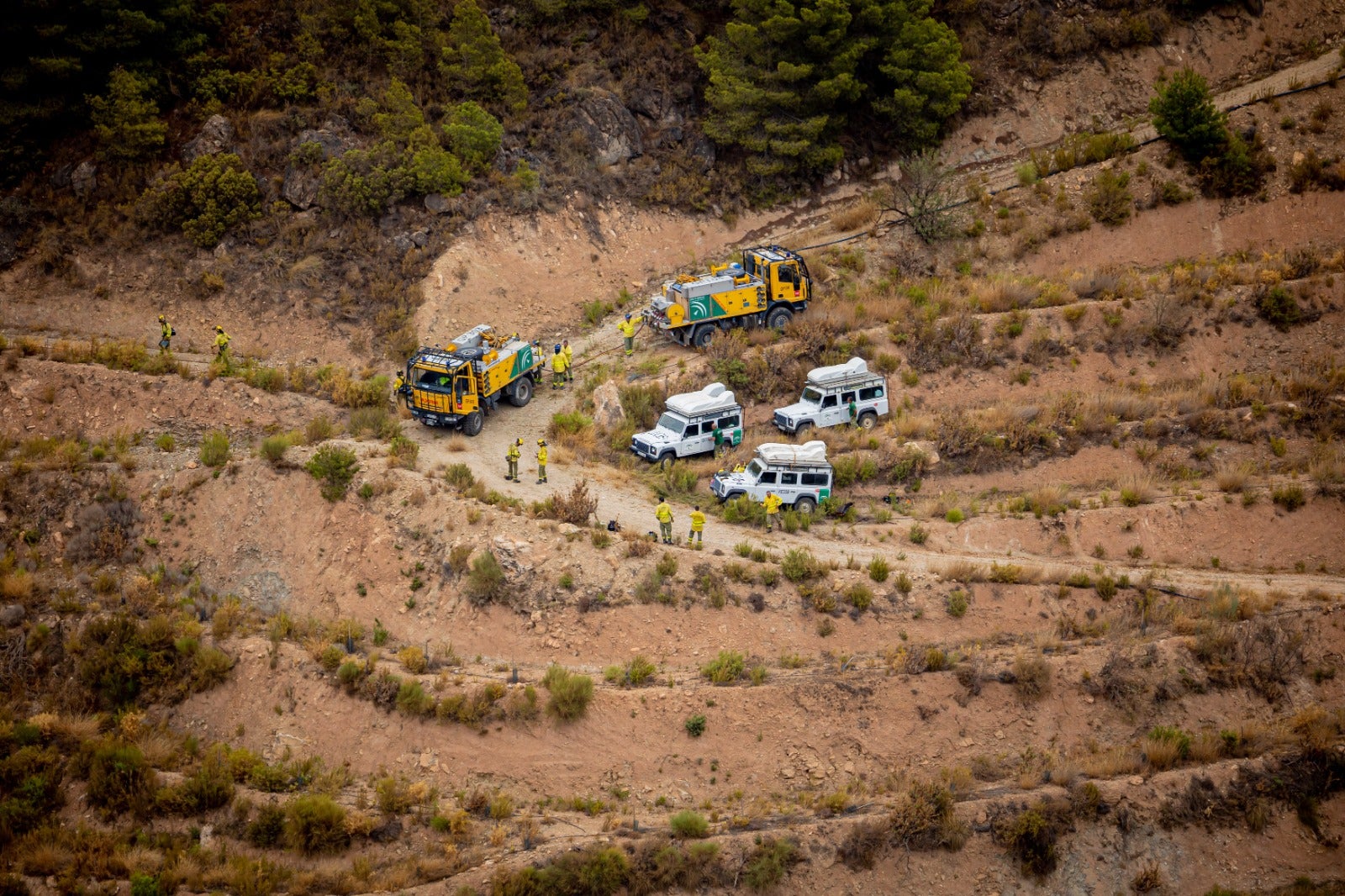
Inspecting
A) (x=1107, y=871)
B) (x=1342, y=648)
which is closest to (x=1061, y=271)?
(x=1342, y=648)

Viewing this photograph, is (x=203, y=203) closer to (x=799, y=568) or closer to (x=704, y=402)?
(x=704, y=402)

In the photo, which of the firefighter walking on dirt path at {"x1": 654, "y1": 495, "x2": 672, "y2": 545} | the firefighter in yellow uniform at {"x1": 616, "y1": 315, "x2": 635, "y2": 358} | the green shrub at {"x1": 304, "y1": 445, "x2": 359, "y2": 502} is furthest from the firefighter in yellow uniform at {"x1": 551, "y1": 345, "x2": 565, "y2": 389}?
the green shrub at {"x1": 304, "y1": 445, "x2": 359, "y2": 502}

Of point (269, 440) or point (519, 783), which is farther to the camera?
point (269, 440)

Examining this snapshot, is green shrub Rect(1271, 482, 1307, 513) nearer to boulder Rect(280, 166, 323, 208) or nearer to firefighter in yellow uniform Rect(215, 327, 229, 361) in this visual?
firefighter in yellow uniform Rect(215, 327, 229, 361)

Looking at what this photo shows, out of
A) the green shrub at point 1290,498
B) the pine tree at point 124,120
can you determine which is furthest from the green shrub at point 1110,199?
the pine tree at point 124,120

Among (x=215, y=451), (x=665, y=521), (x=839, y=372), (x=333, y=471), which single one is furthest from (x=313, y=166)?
(x=665, y=521)

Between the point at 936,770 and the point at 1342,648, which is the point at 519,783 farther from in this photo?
the point at 1342,648

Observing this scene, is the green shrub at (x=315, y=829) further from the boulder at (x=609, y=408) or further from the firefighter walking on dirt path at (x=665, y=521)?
the boulder at (x=609, y=408)
